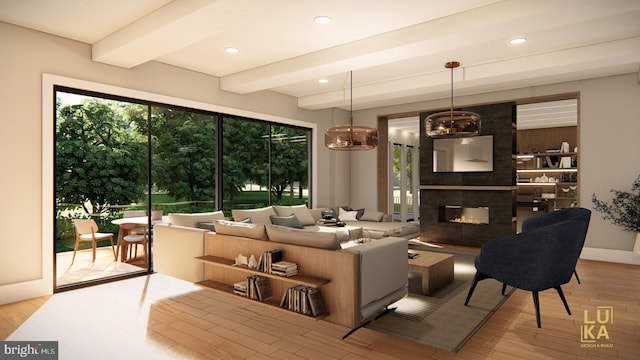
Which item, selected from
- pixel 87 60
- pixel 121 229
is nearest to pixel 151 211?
pixel 121 229

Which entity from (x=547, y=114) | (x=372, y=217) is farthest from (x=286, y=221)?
(x=547, y=114)

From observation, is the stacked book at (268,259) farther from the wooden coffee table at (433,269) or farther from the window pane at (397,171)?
the window pane at (397,171)

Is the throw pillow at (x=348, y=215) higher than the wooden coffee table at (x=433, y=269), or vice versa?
the throw pillow at (x=348, y=215)

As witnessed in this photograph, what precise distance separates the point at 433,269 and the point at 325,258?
1576 millimetres

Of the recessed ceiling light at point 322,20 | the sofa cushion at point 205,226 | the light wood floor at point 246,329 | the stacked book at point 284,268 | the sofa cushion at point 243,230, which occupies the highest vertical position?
the recessed ceiling light at point 322,20

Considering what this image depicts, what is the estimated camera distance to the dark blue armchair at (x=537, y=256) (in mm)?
3259

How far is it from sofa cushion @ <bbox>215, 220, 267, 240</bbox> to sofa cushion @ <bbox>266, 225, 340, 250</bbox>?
11 centimetres

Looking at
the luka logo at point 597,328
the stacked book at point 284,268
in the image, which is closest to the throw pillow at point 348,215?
the stacked book at point 284,268

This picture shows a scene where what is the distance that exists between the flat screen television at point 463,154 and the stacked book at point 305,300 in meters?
4.88

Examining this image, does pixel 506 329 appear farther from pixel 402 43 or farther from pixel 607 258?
pixel 607 258

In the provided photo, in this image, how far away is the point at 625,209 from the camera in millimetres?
5664

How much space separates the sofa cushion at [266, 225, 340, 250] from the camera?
10.6ft

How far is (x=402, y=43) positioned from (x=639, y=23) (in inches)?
98.1

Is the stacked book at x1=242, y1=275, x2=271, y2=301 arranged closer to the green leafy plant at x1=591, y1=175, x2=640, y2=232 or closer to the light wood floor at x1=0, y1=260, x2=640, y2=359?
the light wood floor at x1=0, y1=260, x2=640, y2=359
